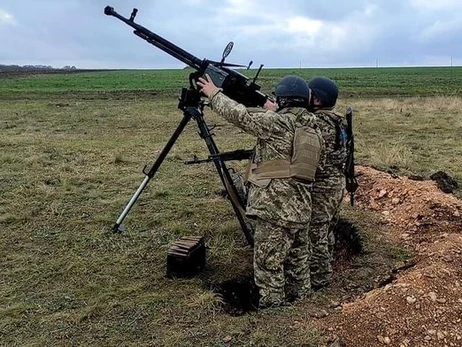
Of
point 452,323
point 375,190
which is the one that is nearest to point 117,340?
point 452,323

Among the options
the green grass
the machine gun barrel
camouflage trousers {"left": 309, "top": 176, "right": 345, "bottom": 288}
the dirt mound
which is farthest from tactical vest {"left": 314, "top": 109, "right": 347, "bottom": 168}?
the green grass

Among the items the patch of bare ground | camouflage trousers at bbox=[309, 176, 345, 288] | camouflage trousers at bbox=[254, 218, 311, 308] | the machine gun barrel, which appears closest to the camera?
the patch of bare ground

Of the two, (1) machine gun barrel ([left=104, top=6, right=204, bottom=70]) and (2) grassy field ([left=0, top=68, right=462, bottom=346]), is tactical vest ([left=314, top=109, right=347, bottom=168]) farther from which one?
(1) machine gun barrel ([left=104, top=6, right=204, bottom=70])

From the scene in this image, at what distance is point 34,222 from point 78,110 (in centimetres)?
1455

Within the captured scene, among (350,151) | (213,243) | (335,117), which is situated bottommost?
(213,243)

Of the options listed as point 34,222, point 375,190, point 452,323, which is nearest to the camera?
point 452,323

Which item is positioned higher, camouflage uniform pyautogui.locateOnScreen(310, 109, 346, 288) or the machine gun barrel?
the machine gun barrel

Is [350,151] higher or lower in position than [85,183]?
higher

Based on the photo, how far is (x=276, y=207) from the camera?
3.90 meters

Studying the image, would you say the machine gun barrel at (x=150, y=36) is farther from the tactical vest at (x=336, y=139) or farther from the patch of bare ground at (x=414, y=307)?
the patch of bare ground at (x=414, y=307)

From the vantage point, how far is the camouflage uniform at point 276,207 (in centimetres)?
379

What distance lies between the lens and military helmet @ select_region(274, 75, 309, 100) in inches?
151

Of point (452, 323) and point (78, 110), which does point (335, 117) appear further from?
point (78, 110)

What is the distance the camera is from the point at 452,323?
3568mm
